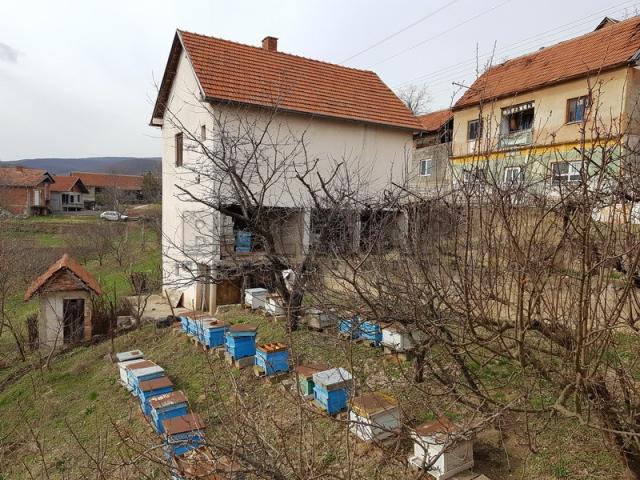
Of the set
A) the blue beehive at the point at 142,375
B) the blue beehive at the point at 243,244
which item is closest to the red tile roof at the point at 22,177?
the blue beehive at the point at 243,244

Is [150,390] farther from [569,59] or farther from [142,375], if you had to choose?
[569,59]

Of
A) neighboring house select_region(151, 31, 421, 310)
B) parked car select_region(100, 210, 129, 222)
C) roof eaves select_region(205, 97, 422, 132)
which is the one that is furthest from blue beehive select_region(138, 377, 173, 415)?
parked car select_region(100, 210, 129, 222)

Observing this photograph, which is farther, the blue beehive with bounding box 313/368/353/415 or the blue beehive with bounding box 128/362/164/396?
the blue beehive with bounding box 128/362/164/396

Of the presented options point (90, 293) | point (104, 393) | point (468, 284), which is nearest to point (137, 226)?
point (90, 293)

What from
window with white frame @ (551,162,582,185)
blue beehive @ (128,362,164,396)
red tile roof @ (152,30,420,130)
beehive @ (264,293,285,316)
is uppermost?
red tile roof @ (152,30,420,130)

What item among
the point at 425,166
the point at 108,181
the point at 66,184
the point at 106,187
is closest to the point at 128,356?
the point at 425,166

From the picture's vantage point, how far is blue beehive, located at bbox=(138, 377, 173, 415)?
22.2ft

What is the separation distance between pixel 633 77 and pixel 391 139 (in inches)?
362

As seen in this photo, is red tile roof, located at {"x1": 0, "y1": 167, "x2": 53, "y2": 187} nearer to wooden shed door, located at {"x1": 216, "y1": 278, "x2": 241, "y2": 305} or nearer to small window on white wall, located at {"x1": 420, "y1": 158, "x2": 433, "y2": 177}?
small window on white wall, located at {"x1": 420, "y1": 158, "x2": 433, "y2": 177}

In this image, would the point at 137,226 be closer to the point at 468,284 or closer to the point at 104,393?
the point at 104,393

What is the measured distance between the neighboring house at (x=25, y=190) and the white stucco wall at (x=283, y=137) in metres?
40.3

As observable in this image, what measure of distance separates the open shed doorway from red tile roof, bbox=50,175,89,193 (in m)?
49.7

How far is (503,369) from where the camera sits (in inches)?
244

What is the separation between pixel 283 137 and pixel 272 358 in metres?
7.82
